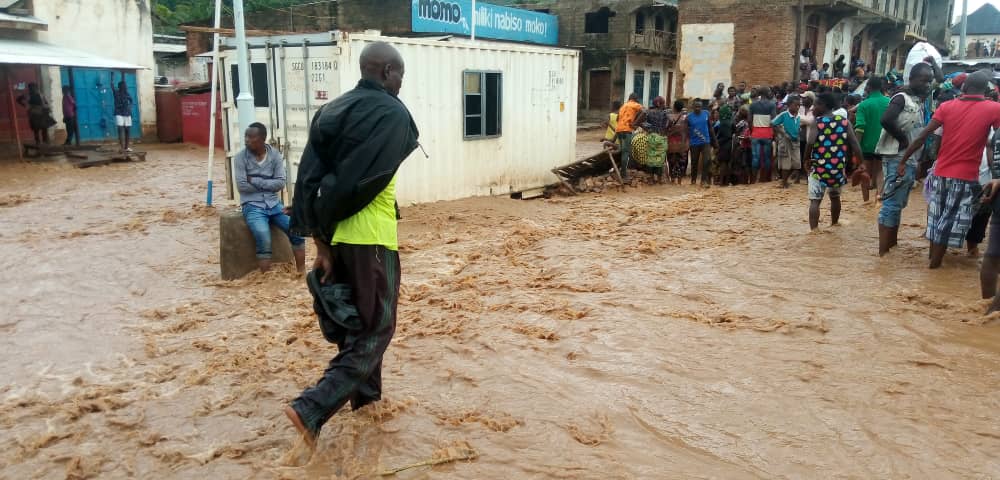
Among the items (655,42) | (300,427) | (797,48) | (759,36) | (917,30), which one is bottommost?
(300,427)

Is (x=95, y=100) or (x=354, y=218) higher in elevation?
(x=95, y=100)

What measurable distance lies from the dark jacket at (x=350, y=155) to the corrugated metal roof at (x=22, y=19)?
1655cm

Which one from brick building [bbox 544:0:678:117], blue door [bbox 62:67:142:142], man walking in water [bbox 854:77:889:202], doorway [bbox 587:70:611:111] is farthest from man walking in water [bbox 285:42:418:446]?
doorway [bbox 587:70:611:111]

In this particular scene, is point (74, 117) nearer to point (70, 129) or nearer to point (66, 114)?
point (66, 114)

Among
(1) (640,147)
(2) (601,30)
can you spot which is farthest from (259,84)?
(2) (601,30)

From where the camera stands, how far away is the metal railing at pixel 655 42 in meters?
31.9

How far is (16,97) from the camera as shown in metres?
17.2

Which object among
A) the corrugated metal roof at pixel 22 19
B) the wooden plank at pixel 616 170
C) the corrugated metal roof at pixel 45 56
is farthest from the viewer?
the corrugated metal roof at pixel 22 19

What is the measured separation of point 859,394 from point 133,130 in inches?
838

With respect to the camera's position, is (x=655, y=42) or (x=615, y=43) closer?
(x=615, y=43)

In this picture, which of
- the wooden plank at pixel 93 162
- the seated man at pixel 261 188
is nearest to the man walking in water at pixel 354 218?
the seated man at pixel 261 188

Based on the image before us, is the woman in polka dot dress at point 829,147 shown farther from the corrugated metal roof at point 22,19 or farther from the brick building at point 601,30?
the brick building at point 601,30

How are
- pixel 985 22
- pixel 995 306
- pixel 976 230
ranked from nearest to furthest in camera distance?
pixel 995 306
pixel 976 230
pixel 985 22

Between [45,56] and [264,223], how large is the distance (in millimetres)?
12503
